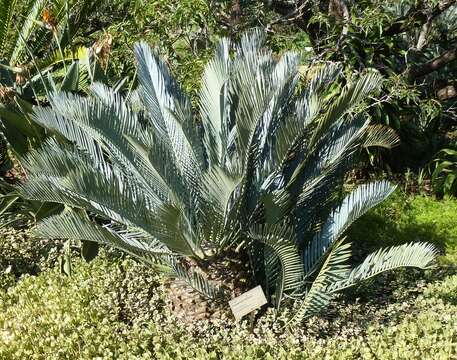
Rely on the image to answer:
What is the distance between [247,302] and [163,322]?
55 cm

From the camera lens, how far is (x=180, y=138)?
3961 millimetres

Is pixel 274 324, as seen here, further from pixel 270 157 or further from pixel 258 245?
pixel 270 157

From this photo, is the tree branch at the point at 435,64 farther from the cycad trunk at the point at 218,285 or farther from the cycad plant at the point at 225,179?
the cycad trunk at the point at 218,285

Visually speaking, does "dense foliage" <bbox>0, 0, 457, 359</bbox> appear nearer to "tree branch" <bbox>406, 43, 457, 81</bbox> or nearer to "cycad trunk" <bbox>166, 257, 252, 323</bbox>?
"cycad trunk" <bbox>166, 257, 252, 323</bbox>

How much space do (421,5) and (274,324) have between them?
3629mm

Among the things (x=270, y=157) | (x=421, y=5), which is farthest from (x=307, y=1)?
(x=270, y=157)

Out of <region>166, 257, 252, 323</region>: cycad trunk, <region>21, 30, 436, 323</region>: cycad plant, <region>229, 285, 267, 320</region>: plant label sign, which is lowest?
<region>229, 285, 267, 320</region>: plant label sign

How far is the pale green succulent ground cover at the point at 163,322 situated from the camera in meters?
3.57

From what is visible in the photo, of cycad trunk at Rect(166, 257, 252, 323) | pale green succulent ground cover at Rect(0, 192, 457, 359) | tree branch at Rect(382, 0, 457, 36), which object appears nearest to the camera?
pale green succulent ground cover at Rect(0, 192, 457, 359)

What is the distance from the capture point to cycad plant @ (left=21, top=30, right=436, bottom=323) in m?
3.64

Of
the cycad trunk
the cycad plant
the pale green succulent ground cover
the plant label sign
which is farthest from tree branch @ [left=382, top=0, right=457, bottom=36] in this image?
the plant label sign

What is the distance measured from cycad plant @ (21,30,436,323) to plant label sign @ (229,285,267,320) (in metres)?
0.14

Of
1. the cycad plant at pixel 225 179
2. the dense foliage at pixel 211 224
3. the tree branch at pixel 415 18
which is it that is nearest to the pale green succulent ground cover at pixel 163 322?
the dense foliage at pixel 211 224

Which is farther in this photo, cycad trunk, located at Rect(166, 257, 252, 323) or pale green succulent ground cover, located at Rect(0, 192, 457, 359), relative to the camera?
cycad trunk, located at Rect(166, 257, 252, 323)
